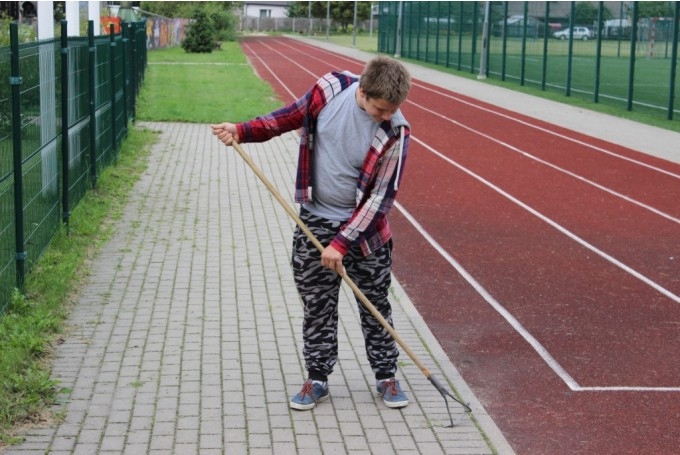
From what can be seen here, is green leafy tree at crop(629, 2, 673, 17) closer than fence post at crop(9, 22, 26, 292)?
No

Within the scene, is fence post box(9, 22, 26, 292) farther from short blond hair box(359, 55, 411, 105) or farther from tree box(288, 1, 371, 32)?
tree box(288, 1, 371, 32)

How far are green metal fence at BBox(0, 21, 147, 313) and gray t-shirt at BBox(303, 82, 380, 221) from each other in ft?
8.18

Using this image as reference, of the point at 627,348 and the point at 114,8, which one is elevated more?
the point at 114,8

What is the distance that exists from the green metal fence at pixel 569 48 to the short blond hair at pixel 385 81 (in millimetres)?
20361

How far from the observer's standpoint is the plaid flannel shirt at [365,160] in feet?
18.6

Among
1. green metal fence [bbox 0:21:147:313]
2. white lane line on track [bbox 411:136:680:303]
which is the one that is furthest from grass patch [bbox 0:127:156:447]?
white lane line on track [bbox 411:136:680:303]

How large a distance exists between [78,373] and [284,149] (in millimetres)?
11198

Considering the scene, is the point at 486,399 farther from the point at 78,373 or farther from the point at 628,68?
the point at 628,68

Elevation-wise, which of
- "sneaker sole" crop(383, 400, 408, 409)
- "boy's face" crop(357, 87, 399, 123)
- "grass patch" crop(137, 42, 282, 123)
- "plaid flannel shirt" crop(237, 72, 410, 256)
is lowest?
"sneaker sole" crop(383, 400, 408, 409)

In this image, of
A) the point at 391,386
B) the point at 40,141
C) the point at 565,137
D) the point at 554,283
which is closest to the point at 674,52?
the point at 565,137

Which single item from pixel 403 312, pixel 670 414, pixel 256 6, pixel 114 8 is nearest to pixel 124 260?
pixel 403 312

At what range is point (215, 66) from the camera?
137 feet

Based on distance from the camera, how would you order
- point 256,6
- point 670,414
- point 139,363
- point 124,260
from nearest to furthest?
1. point 670,414
2. point 139,363
3. point 124,260
4. point 256,6

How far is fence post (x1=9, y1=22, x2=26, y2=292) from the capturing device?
7.60m
